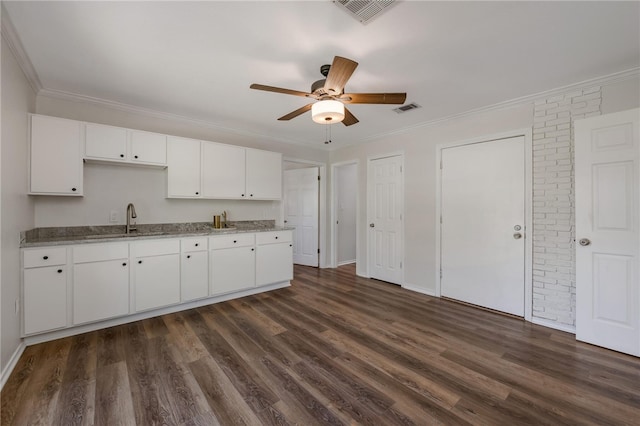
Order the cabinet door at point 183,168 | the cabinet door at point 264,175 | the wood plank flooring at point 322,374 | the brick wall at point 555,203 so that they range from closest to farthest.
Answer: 1. the wood plank flooring at point 322,374
2. the brick wall at point 555,203
3. the cabinet door at point 183,168
4. the cabinet door at point 264,175

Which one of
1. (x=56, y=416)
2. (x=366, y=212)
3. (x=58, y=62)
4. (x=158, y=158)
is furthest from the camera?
(x=366, y=212)

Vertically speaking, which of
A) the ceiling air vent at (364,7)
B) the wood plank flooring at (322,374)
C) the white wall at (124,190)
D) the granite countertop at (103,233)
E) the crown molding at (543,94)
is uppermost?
the ceiling air vent at (364,7)

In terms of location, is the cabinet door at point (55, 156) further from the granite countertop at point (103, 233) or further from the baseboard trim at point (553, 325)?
the baseboard trim at point (553, 325)

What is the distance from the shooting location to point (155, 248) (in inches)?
117

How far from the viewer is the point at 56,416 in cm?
157

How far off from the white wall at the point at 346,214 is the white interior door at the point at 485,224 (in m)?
2.41

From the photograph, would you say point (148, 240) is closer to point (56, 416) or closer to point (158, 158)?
point (158, 158)

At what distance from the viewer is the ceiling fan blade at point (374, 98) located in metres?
2.17

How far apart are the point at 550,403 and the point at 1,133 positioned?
404cm

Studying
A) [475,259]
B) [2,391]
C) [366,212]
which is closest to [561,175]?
[475,259]

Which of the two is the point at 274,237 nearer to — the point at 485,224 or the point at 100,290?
the point at 100,290

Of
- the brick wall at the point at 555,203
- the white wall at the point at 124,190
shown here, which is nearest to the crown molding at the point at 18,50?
the white wall at the point at 124,190

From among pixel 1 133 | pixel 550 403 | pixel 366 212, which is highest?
pixel 1 133

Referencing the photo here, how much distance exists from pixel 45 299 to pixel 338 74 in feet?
10.3
